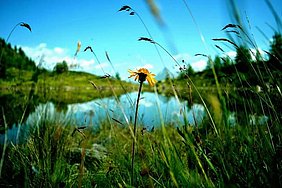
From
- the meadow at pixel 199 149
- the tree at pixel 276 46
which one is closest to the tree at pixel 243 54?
the meadow at pixel 199 149

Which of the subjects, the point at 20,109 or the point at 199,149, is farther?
the point at 20,109

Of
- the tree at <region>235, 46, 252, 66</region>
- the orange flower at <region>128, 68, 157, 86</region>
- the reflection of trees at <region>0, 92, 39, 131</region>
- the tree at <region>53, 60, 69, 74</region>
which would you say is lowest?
the reflection of trees at <region>0, 92, 39, 131</region>

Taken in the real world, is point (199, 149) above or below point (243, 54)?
below

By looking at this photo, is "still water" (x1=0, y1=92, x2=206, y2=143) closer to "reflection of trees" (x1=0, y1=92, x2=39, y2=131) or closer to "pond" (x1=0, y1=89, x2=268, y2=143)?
"pond" (x1=0, y1=89, x2=268, y2=143)

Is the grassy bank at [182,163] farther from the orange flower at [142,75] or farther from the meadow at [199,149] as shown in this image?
the orange flower at [142,75]

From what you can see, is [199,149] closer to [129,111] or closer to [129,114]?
[129,114]

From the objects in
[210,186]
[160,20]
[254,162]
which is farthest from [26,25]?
[254,162]

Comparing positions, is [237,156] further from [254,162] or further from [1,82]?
[1,82]

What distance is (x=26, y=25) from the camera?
5.25 ft

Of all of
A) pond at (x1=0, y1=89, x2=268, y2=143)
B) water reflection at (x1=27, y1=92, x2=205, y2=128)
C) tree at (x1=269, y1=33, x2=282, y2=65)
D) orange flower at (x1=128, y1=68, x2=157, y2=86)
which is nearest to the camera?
water reflection at (x1=27, y1=92, x2=205, y2=128)

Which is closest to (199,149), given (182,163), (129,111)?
(182,163)

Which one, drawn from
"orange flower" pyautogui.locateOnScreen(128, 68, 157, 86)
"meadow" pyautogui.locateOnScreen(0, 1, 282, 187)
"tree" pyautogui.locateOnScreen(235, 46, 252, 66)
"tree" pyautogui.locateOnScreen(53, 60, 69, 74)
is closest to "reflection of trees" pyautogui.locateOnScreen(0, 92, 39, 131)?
"meadow" pyautogui.locateOnScreen(0, 1, 282, 187)

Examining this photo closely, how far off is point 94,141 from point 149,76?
4.14 metres

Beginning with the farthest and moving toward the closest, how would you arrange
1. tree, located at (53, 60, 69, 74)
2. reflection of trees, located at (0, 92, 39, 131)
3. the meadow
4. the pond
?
tree, located at (53, 60, 69, 74) → reflection of trees, located at (0, 92, 39, 131) → the pond → the meadow
